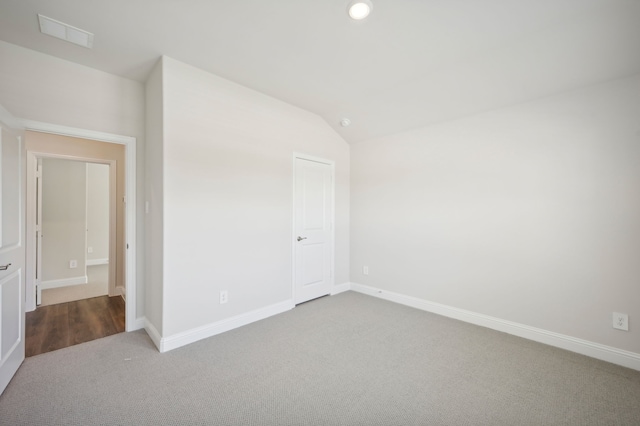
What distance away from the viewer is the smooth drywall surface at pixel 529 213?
2326 millimetres

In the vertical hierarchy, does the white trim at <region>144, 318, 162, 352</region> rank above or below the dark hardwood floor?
above

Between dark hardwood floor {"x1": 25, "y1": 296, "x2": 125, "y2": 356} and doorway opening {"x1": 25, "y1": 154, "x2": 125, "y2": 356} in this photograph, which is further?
doorway opening {"x1": 25, "y1": 154, "x2": 125, "y2": 356}

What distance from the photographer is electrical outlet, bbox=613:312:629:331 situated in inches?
90.0

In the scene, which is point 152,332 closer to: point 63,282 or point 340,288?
point 340,288

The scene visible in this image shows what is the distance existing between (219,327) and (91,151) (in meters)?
3.04

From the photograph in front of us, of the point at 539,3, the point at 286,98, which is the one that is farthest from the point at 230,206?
the point at 539,3

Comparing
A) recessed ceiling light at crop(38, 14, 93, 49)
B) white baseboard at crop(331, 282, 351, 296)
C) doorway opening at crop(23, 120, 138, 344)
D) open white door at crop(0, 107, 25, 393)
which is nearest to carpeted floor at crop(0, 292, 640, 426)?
open white door at crop(0, 107, 25, 393)

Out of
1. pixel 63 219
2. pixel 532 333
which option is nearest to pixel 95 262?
pixel 63 219

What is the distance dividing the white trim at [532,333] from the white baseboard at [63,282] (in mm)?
5195

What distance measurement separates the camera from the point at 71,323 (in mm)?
3092

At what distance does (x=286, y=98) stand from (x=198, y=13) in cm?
148

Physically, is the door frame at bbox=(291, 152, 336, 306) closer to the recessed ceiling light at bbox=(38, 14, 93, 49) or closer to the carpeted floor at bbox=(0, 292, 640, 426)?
the carpeted floor at bbox=(0, 292, 640, 426)

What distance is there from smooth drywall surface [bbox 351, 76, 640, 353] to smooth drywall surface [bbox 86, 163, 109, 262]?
651 centimetres

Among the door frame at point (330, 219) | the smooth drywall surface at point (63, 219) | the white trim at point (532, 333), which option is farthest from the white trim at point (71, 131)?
the white trim at point (532, 333)
